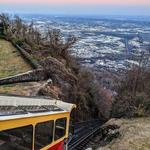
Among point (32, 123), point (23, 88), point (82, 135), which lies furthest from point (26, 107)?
point (23, 88)

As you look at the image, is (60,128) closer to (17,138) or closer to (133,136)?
(17,138)

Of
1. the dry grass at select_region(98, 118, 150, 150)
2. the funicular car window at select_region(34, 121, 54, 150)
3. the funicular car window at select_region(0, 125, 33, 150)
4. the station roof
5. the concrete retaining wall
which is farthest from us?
the concrete retaining wall

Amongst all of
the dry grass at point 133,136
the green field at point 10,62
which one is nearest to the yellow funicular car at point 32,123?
the dry grass at point 133,136

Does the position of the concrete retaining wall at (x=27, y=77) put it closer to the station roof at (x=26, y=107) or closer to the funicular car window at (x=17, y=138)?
the station roof at (x=26, y=107)

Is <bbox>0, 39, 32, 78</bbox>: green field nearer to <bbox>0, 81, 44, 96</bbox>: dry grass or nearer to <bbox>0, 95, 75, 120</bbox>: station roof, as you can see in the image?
<bbox>0, 81, 44, 96</bbox>: dry grass

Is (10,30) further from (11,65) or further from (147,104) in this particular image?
(147,104)

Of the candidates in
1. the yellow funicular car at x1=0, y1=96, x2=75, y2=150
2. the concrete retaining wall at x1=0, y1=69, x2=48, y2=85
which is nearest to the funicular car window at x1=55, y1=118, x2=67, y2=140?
the yellow funicular car at x1=0, y1=96, x2=75, y2=150

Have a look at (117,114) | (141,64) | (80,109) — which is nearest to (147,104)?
(117,114)

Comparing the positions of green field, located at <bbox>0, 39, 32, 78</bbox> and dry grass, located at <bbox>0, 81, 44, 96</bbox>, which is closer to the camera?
dry grass, located at <bbox>0, 81, 44, 96</bbox>
